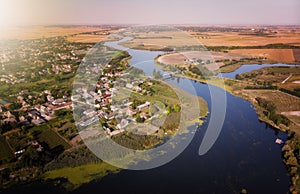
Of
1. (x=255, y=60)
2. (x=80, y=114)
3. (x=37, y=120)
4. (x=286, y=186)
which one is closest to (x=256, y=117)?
(x=286, y=186)

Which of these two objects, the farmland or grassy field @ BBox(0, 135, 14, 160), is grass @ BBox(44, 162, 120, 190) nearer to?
grassy field @ BBox(0, 135, 14, 160)

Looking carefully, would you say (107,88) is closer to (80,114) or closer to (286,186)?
(80,114)

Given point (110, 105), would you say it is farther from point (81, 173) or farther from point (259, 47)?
point (259, 47)

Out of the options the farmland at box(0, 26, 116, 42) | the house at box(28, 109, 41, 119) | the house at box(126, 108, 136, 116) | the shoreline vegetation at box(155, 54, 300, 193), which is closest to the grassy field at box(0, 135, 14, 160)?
the house at box(28, 109, 41, 119)

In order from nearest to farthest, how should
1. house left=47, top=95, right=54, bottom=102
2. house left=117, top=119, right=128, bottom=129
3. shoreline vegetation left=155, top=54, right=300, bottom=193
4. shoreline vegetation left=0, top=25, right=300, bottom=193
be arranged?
shoreline vegetation left=0, top=25, right=300, bottom=193
shoreline vegetation left=155, top=54, right=300, bottom=193
house left=117, top=119, right=128, bottom=129
house left=47, top=95, right=54, bottom=102

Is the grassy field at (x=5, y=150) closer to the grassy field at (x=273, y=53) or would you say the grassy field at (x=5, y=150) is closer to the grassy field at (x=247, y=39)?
the grassy field at (x=273, y=53)

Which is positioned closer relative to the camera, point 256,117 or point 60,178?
point 60,178
